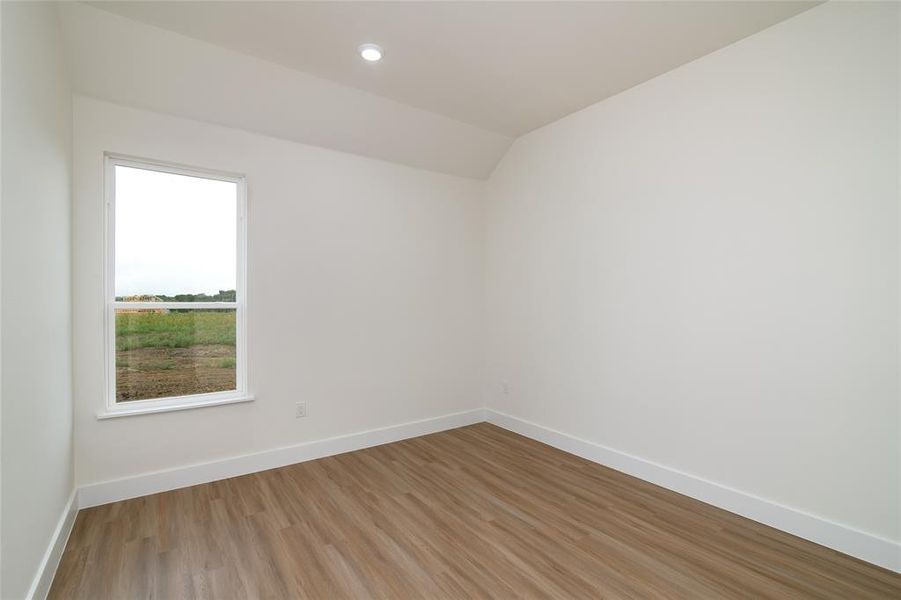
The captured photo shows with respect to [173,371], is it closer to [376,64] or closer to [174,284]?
[174,284]

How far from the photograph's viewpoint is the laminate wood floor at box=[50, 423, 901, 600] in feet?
6.60

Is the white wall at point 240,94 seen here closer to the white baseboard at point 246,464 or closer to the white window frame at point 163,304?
the white window frame at point 163,304

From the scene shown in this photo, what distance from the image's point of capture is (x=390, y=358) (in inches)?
159

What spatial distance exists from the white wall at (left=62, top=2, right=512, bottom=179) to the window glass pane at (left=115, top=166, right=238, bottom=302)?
49 centimetres

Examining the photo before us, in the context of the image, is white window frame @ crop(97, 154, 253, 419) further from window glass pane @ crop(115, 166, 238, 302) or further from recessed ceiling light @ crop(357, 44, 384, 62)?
recessed ceiling light @ crop(357, 44, 384, 62)

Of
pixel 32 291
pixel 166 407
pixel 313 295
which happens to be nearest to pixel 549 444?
pixel 313 295

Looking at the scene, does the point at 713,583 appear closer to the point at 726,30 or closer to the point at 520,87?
the point at 726,30

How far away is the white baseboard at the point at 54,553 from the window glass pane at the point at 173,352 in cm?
69

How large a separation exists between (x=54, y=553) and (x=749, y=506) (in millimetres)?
3679

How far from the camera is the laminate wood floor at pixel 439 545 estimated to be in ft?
6.60

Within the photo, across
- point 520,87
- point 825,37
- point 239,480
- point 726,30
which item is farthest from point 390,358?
point 825,37

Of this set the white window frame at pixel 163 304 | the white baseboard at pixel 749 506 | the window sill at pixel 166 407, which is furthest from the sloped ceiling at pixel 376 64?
the white baseboard at pixel 749 506

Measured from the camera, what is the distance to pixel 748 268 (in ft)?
8.71

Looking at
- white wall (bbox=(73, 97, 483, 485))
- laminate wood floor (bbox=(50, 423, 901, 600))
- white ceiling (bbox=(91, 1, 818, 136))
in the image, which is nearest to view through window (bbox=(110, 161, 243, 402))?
white wall (bbox=(73, 97, 483, 485))
